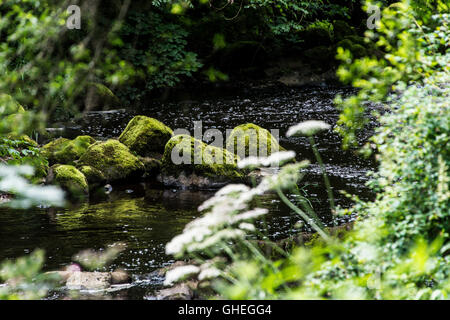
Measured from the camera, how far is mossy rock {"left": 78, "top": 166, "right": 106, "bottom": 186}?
9.65 metres

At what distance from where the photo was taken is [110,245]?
6.49 metres

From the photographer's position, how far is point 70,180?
909cm

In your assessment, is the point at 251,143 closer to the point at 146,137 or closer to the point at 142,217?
the point at 146,137

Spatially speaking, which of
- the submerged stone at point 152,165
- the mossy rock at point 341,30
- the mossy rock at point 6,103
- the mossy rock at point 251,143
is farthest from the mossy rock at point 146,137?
the mossy rock at point 341,30

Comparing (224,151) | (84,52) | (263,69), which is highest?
(263,69)

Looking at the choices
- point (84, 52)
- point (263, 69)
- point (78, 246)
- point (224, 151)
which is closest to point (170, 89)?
point (263, 69)

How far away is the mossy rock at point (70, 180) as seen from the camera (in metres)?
9.02

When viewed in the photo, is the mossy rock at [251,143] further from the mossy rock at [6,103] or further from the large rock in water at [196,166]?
→ the mossy rock at [6,103]

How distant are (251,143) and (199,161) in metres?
1.45

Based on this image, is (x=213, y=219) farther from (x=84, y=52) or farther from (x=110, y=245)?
(x=110, y=245)

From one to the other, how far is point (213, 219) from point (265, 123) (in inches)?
458

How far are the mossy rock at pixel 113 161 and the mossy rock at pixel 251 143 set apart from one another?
224 cm

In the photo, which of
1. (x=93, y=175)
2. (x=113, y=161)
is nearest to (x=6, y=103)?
(x=93, y=175)

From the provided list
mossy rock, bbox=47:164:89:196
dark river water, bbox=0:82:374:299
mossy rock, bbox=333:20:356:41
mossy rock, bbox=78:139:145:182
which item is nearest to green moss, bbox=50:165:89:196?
mossy rock, bbox=47:164:89:196
